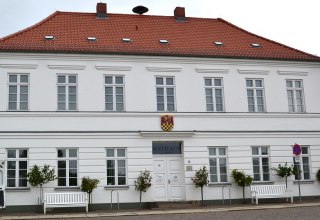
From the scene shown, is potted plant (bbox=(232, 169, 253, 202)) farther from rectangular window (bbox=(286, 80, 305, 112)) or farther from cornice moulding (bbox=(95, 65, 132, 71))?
cornice moulding (bbox=(95, 65, 132, 71))

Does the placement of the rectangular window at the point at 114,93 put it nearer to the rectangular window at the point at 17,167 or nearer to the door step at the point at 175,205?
the rectangular window at the point at 17,167

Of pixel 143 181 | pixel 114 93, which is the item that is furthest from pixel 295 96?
pixel 114 93

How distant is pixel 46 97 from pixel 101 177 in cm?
439

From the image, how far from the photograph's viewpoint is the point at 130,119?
23.6m

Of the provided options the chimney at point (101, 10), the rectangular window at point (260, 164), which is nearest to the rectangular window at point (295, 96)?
the rectangular window at point (260, 164)

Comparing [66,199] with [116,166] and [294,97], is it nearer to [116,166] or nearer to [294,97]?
[116,166]

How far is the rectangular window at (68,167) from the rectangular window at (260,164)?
860cm

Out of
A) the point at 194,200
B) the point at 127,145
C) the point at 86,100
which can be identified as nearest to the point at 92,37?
the point at 86,100

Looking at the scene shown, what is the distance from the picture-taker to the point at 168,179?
2392 cm

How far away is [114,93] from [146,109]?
168 centimetres

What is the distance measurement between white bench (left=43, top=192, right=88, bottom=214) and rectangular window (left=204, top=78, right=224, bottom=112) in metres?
7.50

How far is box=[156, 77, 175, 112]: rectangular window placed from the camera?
24.3m

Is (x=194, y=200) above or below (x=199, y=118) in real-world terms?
below

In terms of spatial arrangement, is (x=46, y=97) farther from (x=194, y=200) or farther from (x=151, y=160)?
(x=194, y=200)
